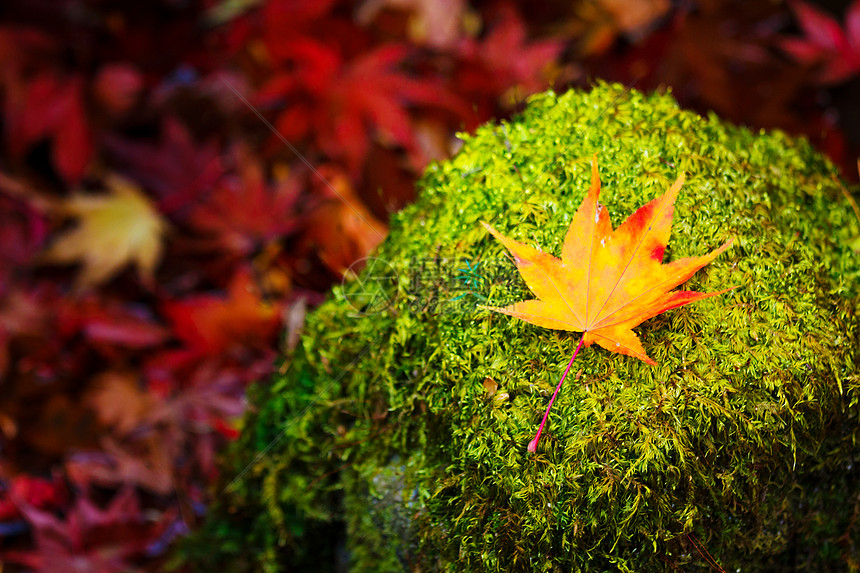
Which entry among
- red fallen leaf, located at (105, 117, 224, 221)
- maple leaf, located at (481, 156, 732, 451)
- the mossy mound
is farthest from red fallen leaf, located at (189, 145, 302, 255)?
maple leaf, located at (481, 156, 732, 451)

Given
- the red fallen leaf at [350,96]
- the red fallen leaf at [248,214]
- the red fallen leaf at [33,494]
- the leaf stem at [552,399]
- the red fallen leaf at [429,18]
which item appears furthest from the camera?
the red fallen leaf at [429,18]

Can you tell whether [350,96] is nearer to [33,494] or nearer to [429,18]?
[429,18]

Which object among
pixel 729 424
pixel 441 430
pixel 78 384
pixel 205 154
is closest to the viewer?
pixel 729 424

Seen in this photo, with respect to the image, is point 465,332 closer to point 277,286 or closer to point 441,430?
point 441,430

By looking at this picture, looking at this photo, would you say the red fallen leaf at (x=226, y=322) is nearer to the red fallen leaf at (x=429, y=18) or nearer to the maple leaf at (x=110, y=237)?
the maple leaf at (x=110, y=237)

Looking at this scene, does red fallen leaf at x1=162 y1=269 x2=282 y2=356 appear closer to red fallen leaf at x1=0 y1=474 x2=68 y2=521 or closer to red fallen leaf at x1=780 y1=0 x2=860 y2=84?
red fallen leaf at x1=0 y1=474 x2=68 y2=521

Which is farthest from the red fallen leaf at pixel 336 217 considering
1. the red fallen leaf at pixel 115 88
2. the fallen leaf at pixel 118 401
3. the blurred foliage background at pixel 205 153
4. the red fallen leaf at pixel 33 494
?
the red fallen leaf at pixel 33 494

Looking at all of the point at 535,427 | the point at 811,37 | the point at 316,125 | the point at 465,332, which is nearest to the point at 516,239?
the point at 465,332
